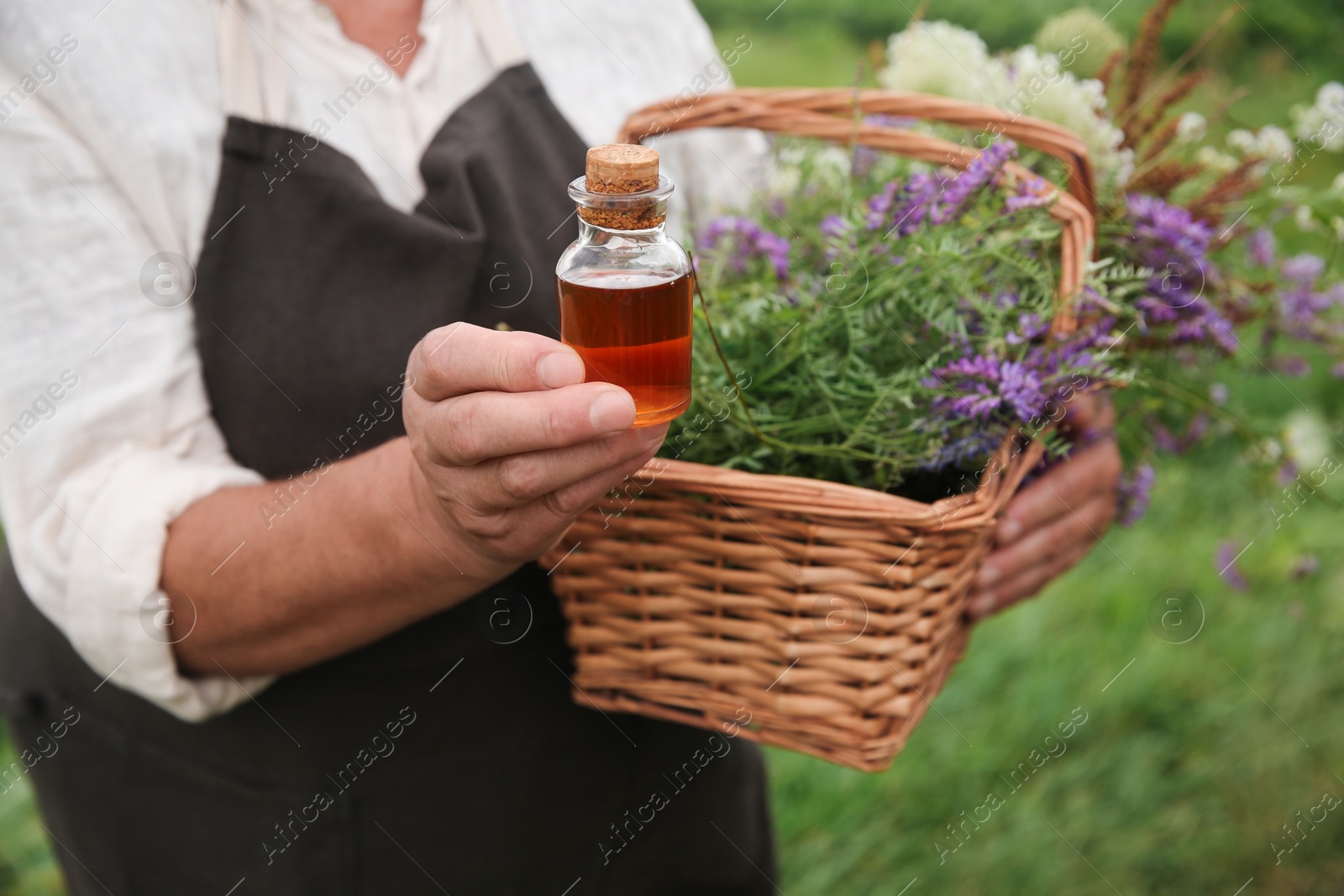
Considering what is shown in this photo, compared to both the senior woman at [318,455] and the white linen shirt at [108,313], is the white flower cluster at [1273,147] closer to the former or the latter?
the senior woman at [318,455]

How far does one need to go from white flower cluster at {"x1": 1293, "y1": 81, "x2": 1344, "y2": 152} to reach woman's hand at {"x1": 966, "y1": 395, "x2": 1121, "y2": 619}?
40 centimetres

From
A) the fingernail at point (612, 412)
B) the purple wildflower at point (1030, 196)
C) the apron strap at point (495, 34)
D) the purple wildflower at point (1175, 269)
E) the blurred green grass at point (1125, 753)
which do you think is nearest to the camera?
the fingernail at point (612, 412)

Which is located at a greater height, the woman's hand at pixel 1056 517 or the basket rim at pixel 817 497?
the basket rim at pixel 817 497

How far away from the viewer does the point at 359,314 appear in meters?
1.13

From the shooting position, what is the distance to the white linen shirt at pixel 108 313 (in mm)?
A: 972

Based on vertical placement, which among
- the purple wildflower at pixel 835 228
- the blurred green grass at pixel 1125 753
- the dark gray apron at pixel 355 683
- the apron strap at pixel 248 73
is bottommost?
the blurred green grass at pixel 1125 753

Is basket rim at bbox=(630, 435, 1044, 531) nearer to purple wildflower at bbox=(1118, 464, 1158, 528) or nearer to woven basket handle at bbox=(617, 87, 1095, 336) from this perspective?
woven basket handle at bbox=(617, 87, 1095, 336)

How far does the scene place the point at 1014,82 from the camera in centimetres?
135

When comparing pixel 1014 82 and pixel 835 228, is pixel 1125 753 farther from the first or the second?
pixel 835 228

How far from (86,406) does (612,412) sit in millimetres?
590

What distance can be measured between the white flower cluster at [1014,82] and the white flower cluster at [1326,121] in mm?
214

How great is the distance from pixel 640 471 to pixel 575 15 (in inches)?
29.8

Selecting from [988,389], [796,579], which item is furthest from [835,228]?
[796,579]

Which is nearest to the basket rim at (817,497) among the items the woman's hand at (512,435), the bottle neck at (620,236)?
the woman's hand at (512,435)
